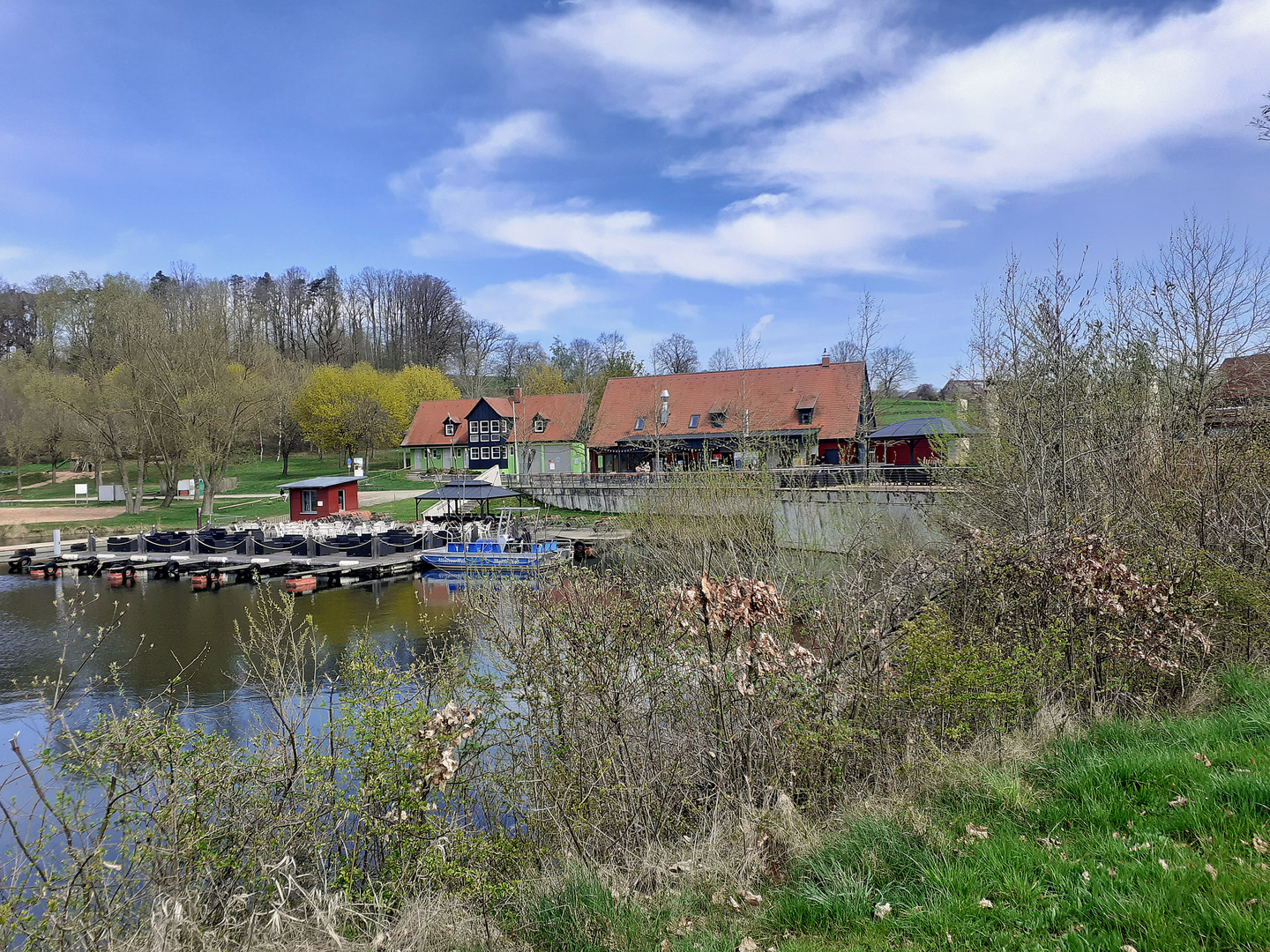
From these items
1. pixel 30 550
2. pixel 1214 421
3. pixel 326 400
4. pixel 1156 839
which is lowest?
pixel 30 550

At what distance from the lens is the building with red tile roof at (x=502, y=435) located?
54062 mm

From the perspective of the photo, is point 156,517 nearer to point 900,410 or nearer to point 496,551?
point 496,551

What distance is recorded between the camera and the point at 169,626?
20.4 meters

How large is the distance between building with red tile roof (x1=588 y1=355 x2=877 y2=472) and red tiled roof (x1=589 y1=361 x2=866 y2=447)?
0.18 ft

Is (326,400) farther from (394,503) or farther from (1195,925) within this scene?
(1195,925)

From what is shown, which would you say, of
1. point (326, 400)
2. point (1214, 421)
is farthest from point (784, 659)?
point (326, 400)

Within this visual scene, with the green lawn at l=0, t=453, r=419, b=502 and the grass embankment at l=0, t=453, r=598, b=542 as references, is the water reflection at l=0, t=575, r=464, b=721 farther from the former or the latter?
the green lawn at l=0, t=453, r=419, b=502

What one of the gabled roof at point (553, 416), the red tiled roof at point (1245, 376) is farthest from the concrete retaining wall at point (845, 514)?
the gabled roof at point (553, 416)

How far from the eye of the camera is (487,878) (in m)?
4.71

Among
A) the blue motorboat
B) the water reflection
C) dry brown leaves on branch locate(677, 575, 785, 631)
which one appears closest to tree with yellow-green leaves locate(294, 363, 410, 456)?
the water reflection

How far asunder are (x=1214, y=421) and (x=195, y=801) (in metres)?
16.5

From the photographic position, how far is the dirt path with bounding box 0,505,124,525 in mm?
37619

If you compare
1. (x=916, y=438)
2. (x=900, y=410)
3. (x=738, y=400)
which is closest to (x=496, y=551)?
(x=916, y=438)

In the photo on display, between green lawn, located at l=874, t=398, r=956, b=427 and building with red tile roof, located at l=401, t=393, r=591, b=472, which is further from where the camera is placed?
green lawn, located at l=874, t=398, r=956, b=427
